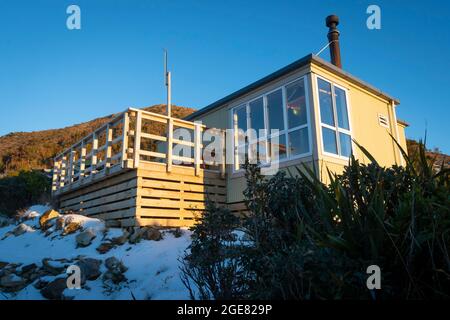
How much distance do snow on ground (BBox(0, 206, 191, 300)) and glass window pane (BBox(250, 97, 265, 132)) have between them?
3.92m

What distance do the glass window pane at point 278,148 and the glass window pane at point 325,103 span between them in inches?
47.0

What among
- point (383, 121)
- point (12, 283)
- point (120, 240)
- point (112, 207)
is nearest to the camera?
point (12, 283)

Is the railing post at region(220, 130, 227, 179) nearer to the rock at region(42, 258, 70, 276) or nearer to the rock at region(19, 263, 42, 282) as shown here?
Answer: the rock at region(42, 258, 70, 276)

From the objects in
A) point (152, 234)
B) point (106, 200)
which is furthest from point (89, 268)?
point (106, 200)

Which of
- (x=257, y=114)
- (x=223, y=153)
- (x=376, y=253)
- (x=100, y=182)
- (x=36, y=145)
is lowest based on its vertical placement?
(x=376, y=253)

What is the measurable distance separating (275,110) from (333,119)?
1.61m

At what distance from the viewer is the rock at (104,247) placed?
6.47 metres

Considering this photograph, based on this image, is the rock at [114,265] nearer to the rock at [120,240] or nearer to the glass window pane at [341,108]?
the rock at [120,240]

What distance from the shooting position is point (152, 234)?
6855 millimetres

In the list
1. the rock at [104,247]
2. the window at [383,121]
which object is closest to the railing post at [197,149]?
the rock at [104,247]

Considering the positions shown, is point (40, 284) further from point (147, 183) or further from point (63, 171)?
point (63, 171)

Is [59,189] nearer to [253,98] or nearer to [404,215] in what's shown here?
[253,98]

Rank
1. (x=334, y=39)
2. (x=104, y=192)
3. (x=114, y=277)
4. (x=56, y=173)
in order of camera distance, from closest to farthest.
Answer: (x=114, y=277)
(x=104, y=192)
(x=334, y=39)
(x=56, y=173)

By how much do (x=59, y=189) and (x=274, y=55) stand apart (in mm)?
10084
